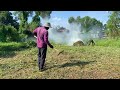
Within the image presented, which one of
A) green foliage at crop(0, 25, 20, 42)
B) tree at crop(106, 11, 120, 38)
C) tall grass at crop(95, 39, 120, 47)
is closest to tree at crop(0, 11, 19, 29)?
green foliage at crop(0, 25, 20, 42)

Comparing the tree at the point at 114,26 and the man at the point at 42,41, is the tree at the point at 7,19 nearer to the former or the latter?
the man at the point at 42,41

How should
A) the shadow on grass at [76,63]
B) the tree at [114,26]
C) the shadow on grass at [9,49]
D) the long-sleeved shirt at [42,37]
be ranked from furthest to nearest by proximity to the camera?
the tree at [114,26], the shadow on grass at [9,49], the shadow on grass at [76,63], the long-sleeved shirt at [42,37]

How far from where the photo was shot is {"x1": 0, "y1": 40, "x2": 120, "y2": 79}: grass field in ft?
25.0

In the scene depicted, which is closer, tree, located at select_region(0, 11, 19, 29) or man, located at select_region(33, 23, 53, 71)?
man, located at select_region(33, 23, 53, 71)

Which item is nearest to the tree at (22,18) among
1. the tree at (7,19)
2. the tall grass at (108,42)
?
the tree at (7,19)

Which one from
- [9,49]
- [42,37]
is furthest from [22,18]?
[42,37]

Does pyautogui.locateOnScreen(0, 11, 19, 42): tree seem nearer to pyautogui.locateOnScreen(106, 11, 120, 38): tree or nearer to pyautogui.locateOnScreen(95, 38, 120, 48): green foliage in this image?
pyautogui.locateOnScreen(95, 38, 120, 48): green foliage

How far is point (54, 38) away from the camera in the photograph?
10953mm

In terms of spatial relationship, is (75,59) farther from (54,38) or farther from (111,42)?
(111,42)

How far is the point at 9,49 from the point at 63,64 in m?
2.93

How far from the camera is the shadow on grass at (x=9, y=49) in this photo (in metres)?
9.67

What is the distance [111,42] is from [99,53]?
2220 mm

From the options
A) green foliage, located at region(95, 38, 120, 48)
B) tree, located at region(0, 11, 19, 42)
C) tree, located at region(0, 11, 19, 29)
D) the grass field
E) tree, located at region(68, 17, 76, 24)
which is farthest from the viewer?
green foliage, located at region(95, 38, 120, 48)
